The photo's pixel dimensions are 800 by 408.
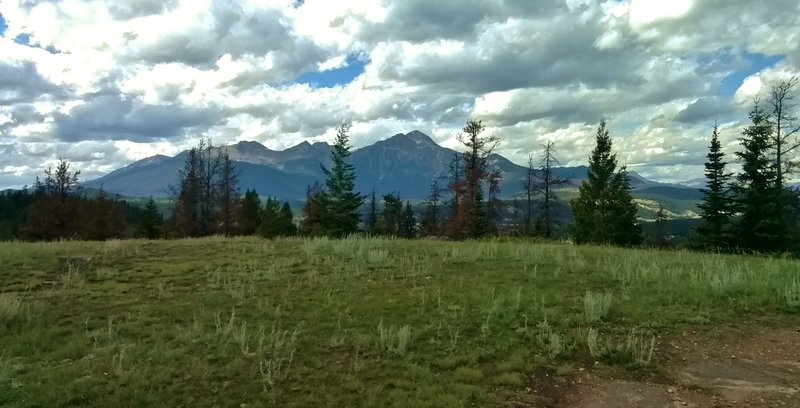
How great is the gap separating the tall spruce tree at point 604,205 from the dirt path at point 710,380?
113 ft

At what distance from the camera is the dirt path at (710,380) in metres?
7.15

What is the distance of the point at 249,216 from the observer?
62188mm

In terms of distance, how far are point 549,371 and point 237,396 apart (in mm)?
4432

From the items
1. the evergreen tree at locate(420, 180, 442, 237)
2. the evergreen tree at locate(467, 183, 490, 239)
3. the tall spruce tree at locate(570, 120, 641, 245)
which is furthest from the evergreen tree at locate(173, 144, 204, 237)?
the tall spruce tree at locate(570, 120, 641, 245)

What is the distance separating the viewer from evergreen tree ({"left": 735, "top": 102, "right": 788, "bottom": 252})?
3462 cm

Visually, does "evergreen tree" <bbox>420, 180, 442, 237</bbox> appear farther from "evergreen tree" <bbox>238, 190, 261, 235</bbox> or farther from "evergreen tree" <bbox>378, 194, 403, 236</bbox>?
"evergreen tree" <bbox>238, 190, 261, 235</bbox>

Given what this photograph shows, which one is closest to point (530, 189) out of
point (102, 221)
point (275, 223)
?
point (275, 223)

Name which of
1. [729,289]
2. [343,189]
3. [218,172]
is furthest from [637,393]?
[218,172]

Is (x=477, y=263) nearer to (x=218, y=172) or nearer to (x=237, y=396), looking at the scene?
(x=237, y=396)

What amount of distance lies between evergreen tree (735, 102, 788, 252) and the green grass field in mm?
21308

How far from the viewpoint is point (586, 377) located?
26.2ft

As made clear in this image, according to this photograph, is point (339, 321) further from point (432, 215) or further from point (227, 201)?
point (432, 215)

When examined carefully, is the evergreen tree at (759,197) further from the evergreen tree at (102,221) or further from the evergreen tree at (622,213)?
the evergreen tree at (102,221)

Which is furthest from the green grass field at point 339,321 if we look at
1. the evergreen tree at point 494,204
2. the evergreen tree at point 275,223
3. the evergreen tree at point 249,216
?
the evergreen tree at point 249,216
